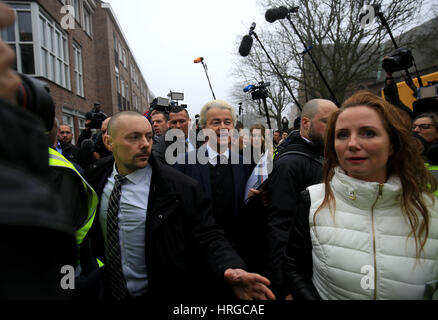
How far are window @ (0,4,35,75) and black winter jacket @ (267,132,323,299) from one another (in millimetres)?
10430

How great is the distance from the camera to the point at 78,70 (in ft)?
44.6

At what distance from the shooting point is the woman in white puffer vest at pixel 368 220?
1.15 metres

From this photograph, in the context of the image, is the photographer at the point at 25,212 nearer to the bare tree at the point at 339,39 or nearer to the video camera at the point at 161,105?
the video camera at the point at 161,105

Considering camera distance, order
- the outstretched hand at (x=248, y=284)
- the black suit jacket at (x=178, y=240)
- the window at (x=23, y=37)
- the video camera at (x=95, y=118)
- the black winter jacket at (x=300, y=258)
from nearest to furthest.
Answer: the outstretched hand at (x=248, y=284), the black winter jacket at (x=300, y=258), the black suit jacket at (x=178, y=240), the video camera at (x=95, y=118), the window at (x=23, y=37)

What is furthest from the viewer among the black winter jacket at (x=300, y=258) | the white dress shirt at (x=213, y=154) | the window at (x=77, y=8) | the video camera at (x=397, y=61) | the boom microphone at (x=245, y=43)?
the window at (x=77, y=8)

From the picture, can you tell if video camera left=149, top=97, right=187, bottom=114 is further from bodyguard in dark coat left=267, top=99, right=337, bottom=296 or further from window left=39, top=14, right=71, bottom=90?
window left=39, top=14, right=71, bottom=90

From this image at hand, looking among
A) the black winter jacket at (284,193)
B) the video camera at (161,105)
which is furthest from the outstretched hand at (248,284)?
the video camera at (161,105)

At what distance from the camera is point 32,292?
1.29 feet

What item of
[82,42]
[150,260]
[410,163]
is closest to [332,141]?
[410,163]

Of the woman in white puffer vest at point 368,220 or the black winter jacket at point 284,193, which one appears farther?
the black winter jacket at point 284,193

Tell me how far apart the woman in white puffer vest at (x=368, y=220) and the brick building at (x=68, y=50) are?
4.38m

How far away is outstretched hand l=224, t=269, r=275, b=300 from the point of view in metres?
1.27
